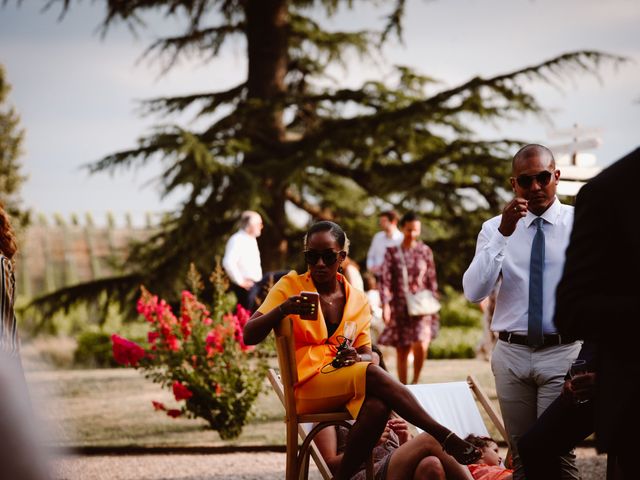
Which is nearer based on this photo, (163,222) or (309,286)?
(309,286)

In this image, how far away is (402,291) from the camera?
10.1m

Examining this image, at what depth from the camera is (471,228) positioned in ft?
53.9

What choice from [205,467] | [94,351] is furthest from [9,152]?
[205,467]

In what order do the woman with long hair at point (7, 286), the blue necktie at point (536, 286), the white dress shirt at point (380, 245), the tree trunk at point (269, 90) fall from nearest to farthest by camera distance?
the woman with long hair at point (7, 286)
the blue necktie at point (536, 286)
the white dress shirt at point (380, 245)
the tree trunk at point (269, 90)

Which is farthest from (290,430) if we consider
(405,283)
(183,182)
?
(183,182)

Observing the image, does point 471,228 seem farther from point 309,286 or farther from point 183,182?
point 309,286

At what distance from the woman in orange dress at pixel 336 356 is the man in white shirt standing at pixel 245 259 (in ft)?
17.5

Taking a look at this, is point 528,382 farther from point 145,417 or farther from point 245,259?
point 145,417

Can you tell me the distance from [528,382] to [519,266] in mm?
569

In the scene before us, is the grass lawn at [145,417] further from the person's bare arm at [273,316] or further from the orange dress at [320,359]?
the orange dress at [320,359]

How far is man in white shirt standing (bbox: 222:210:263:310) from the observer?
10.2 metres

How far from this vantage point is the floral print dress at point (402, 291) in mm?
10141

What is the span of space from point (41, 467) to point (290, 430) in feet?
11.8

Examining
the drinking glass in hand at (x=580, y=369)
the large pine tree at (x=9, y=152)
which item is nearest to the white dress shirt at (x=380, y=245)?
the drinking glass in hand at (x=580, y=369)
